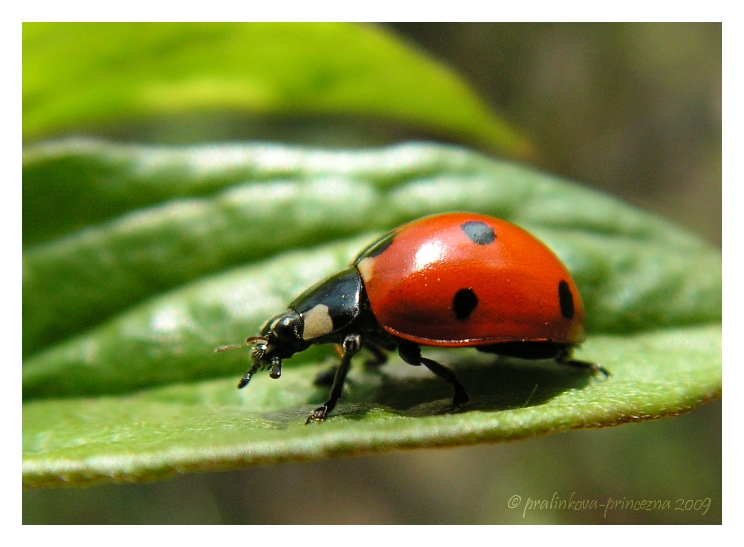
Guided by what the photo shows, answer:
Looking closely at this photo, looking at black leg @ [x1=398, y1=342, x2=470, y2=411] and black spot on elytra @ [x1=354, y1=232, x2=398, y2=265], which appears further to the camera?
black spot on elytra @ [x1=354, y1=232, x2=398, y2=265]

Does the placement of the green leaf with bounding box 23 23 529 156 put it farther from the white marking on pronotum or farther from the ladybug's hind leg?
the ladybug's hind leg

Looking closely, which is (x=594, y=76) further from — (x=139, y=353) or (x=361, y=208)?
(x=139, y=353)

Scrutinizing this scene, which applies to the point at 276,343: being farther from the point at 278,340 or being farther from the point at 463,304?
the point at 463,304

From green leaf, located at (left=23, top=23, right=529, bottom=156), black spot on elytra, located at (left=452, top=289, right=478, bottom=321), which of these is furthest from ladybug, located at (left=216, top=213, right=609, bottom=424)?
green leaf, located at (left=23, top=23, right=529, bottom=156)

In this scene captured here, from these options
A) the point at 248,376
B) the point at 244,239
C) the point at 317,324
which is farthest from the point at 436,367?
the point at 244,239

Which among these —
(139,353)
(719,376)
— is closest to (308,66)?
(139,353)

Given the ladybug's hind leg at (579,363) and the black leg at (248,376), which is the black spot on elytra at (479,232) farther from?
the black leg at (248,376)
